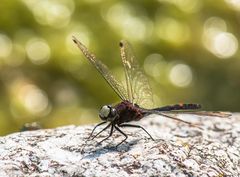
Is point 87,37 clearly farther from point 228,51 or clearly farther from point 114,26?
point 228,51

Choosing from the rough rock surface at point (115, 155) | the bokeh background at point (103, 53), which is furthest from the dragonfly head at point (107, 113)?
the bokeh background at point (103, 53)

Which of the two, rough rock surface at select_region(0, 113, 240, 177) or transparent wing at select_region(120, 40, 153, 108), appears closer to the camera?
Answer: rough rock surface at select_region(0, 113, 240, 177)

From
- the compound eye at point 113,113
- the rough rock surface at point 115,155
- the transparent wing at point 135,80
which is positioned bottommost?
the rough rock surface at point 115,155

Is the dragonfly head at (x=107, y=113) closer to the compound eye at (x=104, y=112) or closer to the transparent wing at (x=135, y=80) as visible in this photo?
the compound eye at (x=104, y=112)

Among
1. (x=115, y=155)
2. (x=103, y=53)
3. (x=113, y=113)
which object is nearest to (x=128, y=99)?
(x=113, y=113)

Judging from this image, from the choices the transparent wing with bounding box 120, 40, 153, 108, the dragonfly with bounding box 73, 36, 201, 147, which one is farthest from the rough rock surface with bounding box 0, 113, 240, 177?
the transparent wing with bounding box 120, 40, 153, 108

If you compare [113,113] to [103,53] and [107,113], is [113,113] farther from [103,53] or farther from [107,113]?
[103,53]

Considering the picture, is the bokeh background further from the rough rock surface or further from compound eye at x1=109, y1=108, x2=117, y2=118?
compound eye at x1=109, y1=108, x2=117, y2=118
